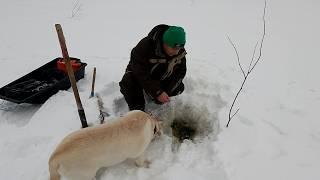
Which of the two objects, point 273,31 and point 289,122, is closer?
point 289,122

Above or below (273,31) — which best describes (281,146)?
below

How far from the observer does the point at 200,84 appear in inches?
174

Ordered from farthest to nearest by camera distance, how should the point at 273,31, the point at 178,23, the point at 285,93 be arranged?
the point at 178,23, the point at 273,31, the point at 285,93

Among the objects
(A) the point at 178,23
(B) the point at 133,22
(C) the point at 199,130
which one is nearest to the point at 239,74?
(C) the point at 199,130

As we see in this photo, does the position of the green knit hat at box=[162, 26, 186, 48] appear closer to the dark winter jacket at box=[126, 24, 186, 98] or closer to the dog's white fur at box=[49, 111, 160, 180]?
the dark winter jacket at box=[126, 24, 186, 98]

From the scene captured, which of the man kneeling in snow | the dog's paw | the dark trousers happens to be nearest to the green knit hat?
the man kneeling in snow

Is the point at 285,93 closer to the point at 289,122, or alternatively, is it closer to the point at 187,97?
the point at 289,122

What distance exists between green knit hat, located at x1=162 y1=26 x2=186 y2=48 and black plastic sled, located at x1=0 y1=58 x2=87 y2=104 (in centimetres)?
165

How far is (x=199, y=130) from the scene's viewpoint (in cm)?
384

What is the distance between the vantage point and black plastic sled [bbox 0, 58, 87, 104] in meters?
4.00

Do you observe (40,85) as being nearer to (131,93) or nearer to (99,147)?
(131,93)

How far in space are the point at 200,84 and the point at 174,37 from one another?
52.4 inches

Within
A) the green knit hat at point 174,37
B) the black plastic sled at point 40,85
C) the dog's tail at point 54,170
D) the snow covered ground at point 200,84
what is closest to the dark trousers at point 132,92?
the snow covered ground at point 200,84

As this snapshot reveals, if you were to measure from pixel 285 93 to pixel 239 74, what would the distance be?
0.72m
